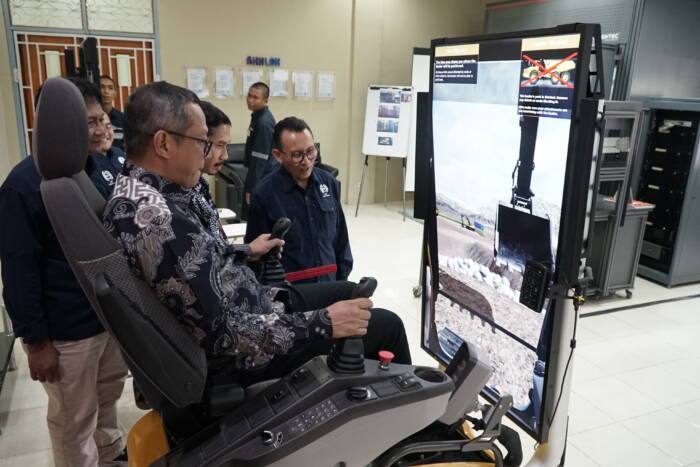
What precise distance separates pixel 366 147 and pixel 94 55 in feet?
13.3

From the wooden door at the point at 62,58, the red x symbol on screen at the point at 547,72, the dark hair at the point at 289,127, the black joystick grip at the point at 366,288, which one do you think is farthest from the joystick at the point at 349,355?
the wooden door at the point at 62,58

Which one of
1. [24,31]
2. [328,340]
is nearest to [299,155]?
[328,340]

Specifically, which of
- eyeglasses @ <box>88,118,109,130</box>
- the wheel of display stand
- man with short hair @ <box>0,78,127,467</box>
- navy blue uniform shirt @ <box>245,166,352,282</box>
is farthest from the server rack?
man with short hair @ <box>0,78,127,467</box>

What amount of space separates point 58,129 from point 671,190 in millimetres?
5139

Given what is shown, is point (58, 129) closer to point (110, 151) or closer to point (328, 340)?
point (328, 340)

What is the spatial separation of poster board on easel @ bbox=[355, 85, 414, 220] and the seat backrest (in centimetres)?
587

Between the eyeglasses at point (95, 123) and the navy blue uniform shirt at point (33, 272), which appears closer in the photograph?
the navy blue uniform shirt at point (33, 272)

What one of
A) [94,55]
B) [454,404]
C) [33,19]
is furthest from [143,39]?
[454,404]

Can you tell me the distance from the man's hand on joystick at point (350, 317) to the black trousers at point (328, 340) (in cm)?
9

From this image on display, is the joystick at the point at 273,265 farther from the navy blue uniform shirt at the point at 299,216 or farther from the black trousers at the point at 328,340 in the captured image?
the navy blue uniform shirt at the point at 299,216

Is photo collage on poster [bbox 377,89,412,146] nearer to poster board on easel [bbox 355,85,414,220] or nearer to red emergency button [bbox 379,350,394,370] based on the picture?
poster board on easel [bbox 355,85,414,220]

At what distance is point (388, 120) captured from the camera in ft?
22.6

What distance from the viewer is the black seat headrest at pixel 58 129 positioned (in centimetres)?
112

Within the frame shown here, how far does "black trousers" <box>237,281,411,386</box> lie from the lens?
5.25 ft
